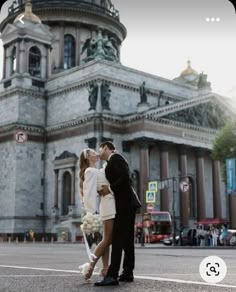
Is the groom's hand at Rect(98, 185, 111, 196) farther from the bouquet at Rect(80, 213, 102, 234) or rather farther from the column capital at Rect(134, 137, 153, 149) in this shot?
the column capital at Rect(134, 137, 153, 149)

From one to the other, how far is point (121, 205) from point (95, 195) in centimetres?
38

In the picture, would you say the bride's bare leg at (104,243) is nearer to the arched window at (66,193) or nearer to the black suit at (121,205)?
the black suit at (121,205)

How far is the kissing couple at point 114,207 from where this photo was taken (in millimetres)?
7324

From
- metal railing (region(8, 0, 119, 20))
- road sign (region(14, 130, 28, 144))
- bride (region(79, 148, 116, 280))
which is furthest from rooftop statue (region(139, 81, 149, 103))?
bride (region(79, 148, 116, 280))

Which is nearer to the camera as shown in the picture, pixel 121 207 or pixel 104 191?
pixel 121 207

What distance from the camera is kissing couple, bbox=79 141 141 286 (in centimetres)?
732

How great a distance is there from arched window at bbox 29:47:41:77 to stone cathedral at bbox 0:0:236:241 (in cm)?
10

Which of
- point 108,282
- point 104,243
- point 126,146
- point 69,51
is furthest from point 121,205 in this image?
point 69,51

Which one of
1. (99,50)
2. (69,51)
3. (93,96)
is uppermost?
(69,51)

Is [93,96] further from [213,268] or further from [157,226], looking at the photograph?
[213,268]

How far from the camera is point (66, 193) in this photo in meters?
51.1

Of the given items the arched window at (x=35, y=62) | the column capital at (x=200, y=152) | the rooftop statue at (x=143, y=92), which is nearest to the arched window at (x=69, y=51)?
the arched window at (x=35, y=62)

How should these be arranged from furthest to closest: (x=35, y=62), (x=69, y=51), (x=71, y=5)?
(x=69, y=51) → (x=71, y=5) → (x=35, y=62)

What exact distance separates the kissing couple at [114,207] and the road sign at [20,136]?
4326 cm
